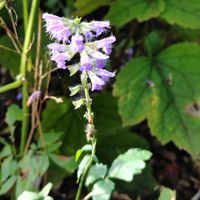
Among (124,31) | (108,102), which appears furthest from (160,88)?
(124,31)

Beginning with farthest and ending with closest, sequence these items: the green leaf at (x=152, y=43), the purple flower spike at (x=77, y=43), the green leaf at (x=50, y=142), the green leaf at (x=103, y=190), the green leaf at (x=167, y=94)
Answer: the green leaf at (x=152, y=43), the green leaf at (x=167, y=94), the green leaf at (x=50, y=142), the green leaf at (x=103, y=190), the purple flower spike at (x=77, y=43)

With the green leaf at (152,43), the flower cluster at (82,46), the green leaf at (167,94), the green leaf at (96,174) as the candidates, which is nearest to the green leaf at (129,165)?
the green leaf at (96,174)

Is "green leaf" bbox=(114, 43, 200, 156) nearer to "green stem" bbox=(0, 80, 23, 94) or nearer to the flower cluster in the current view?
"green stem" bbox=(0, 80, 23, 94)

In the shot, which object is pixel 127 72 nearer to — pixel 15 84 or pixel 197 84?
pixel 197 84

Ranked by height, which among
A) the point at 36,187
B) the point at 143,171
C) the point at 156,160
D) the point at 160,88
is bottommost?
the point at 156,160

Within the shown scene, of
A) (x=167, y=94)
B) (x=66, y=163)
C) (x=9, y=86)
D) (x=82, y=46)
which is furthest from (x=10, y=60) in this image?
(x=82, y=46)

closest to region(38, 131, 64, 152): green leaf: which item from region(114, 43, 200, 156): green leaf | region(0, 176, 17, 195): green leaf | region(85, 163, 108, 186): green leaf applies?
region(0, 176, 17, 195): green leaf

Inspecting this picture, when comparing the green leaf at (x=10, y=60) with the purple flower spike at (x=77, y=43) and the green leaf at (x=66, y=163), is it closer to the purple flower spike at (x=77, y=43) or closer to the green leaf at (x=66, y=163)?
the green leaf at (x=66, y=163)
